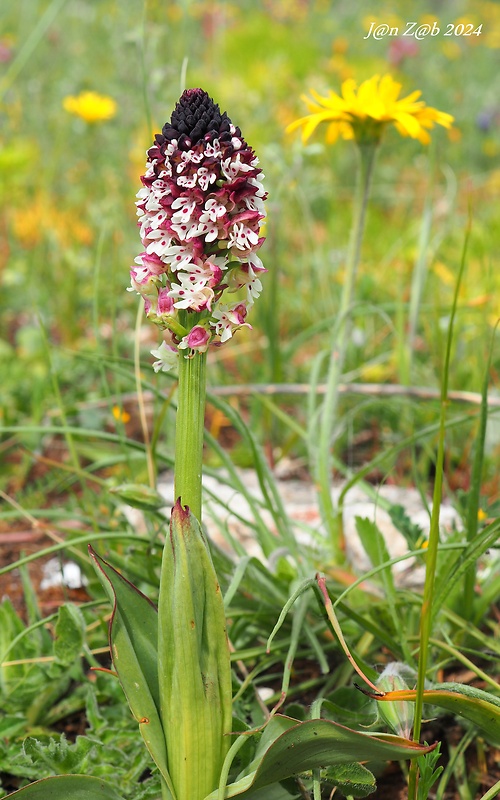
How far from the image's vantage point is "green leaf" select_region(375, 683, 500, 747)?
0.92 meters

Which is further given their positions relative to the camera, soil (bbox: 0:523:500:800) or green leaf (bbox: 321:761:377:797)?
soil (bbox: 0:523:500:800)

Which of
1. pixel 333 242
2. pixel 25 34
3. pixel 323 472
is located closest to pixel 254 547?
pixel 323 472

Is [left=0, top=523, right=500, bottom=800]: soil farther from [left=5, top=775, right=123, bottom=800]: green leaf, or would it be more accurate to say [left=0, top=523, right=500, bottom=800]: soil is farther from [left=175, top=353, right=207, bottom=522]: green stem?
[left=175, top=353, right=207, bottom=522]: green stem

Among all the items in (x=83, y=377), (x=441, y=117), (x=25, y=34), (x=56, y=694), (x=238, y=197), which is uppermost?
(x=25, y=34)

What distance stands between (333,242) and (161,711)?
258 cm

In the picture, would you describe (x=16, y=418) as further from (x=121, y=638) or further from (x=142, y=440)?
(x=121, y=638)

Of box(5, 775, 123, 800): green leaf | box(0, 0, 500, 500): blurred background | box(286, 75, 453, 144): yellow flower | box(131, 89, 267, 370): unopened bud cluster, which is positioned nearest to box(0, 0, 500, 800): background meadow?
box(0, 0, 500, 500): blurred background

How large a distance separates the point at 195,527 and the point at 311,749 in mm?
285

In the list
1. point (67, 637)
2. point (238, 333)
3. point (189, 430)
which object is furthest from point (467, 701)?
point (238, 333)

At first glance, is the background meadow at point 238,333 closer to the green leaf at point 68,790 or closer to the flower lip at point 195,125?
the green leaf at point 68,790

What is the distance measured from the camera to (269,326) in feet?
6.70

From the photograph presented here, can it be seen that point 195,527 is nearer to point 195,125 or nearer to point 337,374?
point 195,125

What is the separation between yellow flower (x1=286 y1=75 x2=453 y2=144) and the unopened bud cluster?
23.9 inches

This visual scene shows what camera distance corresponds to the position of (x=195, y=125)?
0.81 meters
